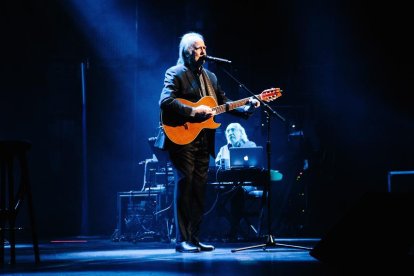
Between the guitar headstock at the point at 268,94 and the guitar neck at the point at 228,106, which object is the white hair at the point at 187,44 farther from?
the guitar headstock at the point at 268,94

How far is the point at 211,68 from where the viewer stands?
10.9 metres

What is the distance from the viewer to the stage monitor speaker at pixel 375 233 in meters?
3.23

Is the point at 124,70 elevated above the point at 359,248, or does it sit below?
above

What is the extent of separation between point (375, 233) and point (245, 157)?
4598 mm

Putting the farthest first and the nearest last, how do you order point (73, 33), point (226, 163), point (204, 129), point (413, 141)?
point (73, 33) < point (413, 141) < point (226, 163) < point (204, 129)

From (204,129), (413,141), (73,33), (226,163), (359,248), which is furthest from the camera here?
(73,33)

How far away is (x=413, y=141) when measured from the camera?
10.3 metres

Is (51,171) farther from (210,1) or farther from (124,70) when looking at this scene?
(210,1)

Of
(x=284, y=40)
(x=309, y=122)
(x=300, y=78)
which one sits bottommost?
(x=309, y=122)

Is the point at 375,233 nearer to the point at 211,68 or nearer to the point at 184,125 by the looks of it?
the point at 184,125

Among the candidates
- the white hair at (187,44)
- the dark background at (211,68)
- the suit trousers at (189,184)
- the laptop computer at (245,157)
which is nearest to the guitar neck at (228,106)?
the suit trousers at (189,184)

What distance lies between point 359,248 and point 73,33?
28.3 feet

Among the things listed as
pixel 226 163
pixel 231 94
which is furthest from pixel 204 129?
pixel 231 94

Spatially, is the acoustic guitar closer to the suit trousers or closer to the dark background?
the suit trousers
